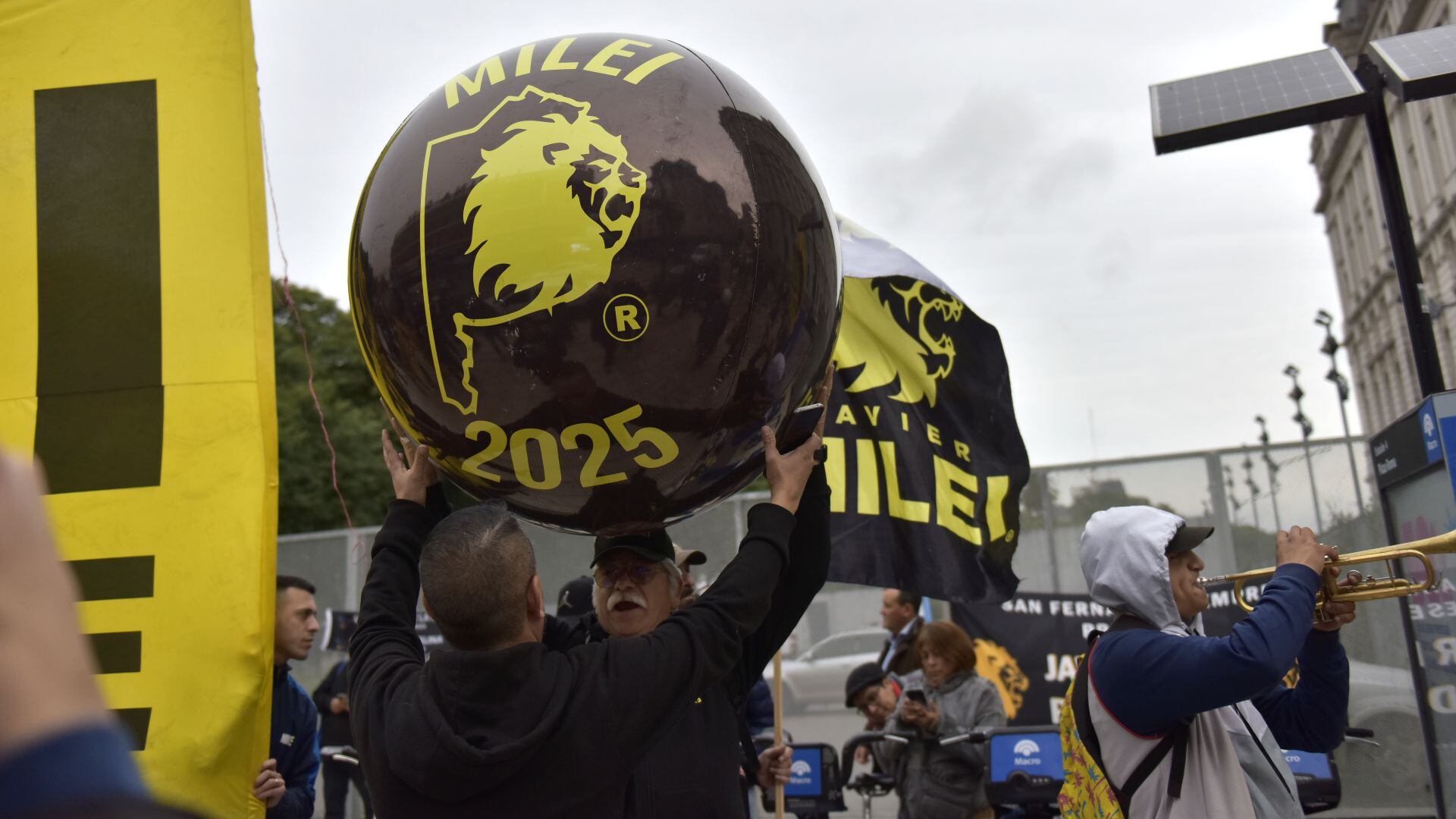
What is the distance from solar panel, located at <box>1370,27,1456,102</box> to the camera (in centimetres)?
443

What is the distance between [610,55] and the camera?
2109mm

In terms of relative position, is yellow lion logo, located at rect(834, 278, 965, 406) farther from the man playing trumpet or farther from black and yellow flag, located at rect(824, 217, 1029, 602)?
the man playing trumpet

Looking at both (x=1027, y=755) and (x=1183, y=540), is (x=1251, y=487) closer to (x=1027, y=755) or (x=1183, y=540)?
(x=1027, y=755)

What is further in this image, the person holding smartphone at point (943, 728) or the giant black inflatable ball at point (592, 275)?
the person holding smartphone at point (943, 728)

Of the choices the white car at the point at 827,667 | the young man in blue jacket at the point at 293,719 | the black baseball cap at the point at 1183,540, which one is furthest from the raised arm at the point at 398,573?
the white car at the point at 827,667

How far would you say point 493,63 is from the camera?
2154mm

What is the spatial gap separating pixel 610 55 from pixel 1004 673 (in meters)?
7.22

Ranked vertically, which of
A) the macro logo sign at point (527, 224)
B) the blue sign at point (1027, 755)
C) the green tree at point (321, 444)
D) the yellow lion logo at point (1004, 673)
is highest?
the green tree at point (321, 444)

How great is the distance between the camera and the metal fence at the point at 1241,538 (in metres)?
8.12

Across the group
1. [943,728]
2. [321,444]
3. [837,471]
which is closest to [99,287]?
[837,471]

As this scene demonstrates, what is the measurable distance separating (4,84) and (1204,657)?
4.07 metres

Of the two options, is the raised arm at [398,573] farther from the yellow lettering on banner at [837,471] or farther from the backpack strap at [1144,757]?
the yellow lettering on banner at [837,471]

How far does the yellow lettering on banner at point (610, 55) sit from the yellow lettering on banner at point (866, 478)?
3.20 metres

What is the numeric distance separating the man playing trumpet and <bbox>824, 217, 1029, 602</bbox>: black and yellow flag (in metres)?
1.96
